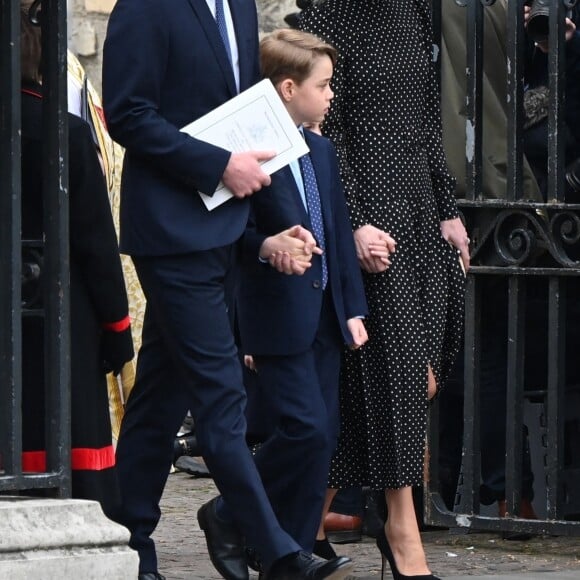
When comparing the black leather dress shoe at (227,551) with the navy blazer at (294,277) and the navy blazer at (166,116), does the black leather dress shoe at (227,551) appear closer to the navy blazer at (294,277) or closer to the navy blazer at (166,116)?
the navy blazer at (294,277)

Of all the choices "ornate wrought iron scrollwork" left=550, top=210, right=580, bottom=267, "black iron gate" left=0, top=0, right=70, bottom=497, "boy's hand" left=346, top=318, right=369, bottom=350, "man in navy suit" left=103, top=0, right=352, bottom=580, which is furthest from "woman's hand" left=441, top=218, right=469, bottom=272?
"black iron gate" left=0, top=0, right=70, bottom=497

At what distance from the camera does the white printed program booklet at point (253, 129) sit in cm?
461

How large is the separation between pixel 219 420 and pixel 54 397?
0.50m

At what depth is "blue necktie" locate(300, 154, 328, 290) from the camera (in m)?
5.03

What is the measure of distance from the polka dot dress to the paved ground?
40 centimetres

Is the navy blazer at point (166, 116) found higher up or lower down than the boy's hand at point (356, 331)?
higher up

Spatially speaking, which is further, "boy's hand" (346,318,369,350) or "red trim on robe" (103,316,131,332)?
"boy's hand" (346,318,369,350)

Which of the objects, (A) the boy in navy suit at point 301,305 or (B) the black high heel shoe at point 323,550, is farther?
(B) the black high heel shoe at point 323,550

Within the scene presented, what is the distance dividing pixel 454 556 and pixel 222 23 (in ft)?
6.63

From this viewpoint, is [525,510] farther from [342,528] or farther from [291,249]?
[291,249]

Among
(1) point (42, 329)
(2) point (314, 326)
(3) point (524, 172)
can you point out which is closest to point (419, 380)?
(2) point (314, 326)

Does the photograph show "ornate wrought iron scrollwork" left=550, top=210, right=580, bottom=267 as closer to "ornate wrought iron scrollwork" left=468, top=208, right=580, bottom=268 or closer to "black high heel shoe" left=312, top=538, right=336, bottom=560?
"ornate wrought iron scrollwork" left=468, top=208, right=580, bottom=268

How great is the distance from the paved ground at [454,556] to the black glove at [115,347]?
0.96 metres

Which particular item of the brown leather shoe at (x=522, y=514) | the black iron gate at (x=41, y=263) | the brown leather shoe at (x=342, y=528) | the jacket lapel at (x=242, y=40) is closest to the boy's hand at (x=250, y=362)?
the jacket lapel at (x=242, y=40)
